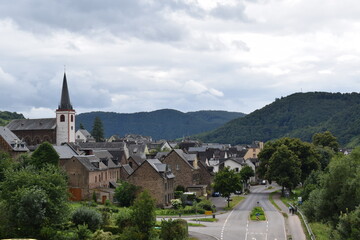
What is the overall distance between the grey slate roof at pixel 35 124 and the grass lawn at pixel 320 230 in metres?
85.9

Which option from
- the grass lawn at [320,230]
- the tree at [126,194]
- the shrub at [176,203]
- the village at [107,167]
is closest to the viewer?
the grass lawn at [320,230]

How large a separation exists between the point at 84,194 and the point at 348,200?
147 ft

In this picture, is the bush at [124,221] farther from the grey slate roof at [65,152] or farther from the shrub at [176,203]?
the grey slate roof at [65,152]

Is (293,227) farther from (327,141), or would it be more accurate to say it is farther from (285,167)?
(327,141)

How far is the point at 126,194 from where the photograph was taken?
79.9 meters

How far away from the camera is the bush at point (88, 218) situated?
53.7 metres

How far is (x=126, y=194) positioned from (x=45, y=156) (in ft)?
46.3

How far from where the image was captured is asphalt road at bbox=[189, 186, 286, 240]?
56.3 m

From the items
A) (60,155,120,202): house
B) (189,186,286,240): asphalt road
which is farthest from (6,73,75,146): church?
(189,186,286,240): asphalt road

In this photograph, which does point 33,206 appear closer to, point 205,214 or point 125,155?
point 205,214

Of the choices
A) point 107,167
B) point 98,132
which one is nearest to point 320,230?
point 107,167

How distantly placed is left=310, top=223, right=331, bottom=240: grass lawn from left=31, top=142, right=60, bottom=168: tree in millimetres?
40789

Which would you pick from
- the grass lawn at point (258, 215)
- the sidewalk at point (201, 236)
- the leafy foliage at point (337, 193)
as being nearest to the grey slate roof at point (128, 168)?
the grass lawn at point (258, 215)

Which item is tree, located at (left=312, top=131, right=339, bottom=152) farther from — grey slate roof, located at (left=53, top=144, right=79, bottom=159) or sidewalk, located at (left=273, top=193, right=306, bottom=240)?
grey slate roof, located at (left=53, top=144, right=79, bottom=159)
